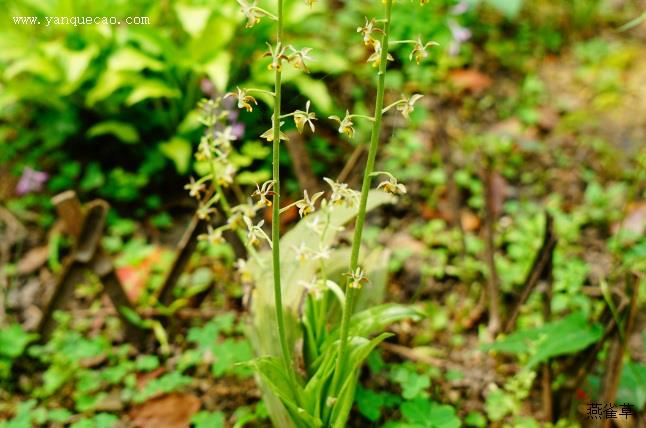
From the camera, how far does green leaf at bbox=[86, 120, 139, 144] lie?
2.85 metres

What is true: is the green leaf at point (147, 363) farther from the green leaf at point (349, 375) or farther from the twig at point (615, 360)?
the twig at point (615, 360)

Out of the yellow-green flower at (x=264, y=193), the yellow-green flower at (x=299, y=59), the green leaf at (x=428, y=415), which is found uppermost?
the yellow-green flower at (x=299, y=59)

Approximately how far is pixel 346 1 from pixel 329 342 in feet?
9.19

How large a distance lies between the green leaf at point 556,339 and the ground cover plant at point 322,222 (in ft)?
0.03

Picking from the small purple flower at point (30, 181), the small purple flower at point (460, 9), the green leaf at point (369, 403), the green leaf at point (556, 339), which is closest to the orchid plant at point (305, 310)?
the green leaf at point (369, 403)

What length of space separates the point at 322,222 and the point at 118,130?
59.0 inches

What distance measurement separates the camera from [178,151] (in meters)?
2.79

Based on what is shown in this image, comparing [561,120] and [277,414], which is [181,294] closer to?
[277,414]

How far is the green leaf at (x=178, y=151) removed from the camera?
2.74 meters

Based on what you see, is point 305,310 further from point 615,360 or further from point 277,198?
point 615,360

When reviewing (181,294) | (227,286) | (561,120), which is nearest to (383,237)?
(227,286)

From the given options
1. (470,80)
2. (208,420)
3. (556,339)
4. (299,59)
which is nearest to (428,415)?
(556,339)

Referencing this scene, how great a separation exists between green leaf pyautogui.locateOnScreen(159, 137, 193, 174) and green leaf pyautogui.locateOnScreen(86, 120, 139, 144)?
0.15 meters

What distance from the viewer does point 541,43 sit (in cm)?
379
